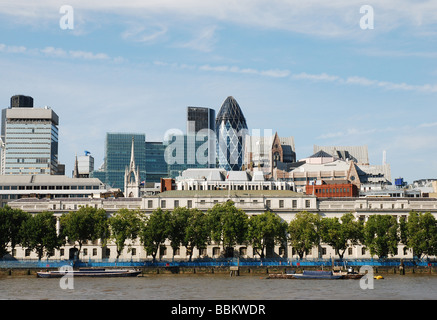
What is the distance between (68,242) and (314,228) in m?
57.0

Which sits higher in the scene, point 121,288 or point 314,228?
point 314,228

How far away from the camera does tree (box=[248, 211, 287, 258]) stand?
16438 centimetres

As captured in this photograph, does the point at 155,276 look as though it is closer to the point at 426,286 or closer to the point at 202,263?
the point at 202,263

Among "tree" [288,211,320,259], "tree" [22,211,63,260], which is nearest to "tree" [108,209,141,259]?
"tree" [22,211,63,260]

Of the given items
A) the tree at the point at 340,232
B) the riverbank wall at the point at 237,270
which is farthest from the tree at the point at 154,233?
the tree at the point at 340,232

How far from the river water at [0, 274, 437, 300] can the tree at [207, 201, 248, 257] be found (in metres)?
18.7

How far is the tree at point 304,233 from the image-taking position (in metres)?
164

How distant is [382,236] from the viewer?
162250 millimetres

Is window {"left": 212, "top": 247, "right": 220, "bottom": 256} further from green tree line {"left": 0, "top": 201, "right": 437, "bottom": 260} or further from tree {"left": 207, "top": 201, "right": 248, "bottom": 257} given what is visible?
tree {"left": 207, "top": 201, "right": 248, "bottom": 257}

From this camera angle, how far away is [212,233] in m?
164
